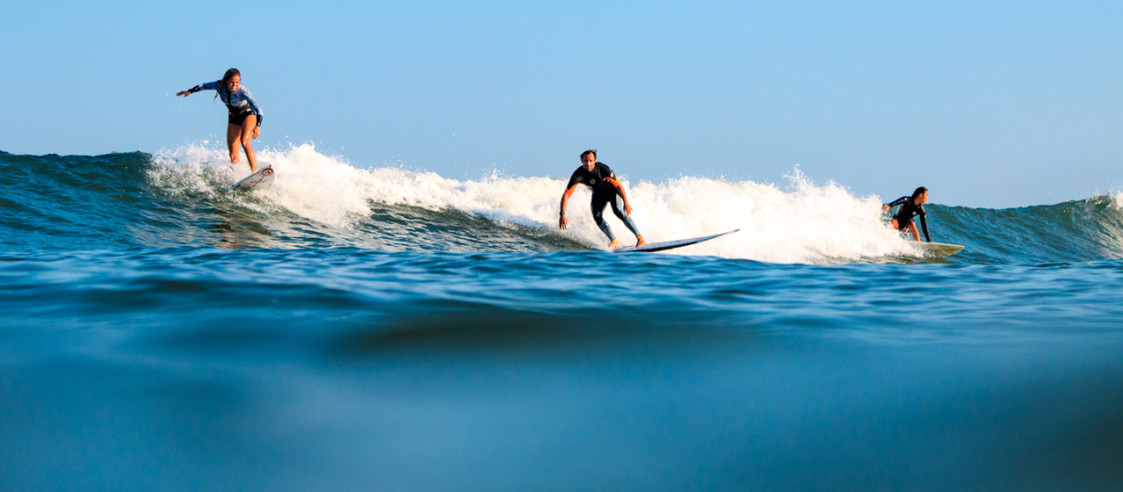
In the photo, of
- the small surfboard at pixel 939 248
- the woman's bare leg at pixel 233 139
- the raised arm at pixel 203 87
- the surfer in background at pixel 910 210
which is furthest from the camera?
the small surfboard at pixel 939 248

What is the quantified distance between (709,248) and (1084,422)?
988cm

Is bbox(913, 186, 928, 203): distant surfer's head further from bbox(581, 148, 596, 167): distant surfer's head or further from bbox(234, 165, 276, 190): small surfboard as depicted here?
bbox(234, 165, 276, 190): small surfboard

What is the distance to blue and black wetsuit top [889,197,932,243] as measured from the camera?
43.5 ft

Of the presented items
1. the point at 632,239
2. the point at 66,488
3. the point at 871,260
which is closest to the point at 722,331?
the point at 66,488

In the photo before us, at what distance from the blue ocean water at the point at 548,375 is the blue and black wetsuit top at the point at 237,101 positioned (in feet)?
19.2

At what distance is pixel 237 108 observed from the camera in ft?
35.6

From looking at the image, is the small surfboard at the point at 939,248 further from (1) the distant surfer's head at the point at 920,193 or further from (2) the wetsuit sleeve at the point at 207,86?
(2) the wetsuit sleeve at the point at 207,86

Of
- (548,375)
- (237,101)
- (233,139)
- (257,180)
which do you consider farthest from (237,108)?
(548,375)

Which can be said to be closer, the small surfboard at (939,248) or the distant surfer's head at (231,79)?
the distant surfer's head at (231,79)

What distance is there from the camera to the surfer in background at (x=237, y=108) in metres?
10.6

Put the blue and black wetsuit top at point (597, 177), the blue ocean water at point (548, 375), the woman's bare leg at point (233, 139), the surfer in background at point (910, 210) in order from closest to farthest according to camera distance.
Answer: the blue ocean water at point (548, 375) < the blue and black wetsuit top at point (597, 177) < the woman's bare leg at point (233, 139) < the surfer in background at point (910, 210)

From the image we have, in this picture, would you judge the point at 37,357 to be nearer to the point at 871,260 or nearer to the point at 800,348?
the point at 800,348

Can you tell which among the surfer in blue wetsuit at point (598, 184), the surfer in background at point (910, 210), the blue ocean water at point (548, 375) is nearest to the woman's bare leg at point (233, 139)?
the surfer in blue wetsuit at point (598, 184)

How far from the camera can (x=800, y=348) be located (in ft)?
9.22
